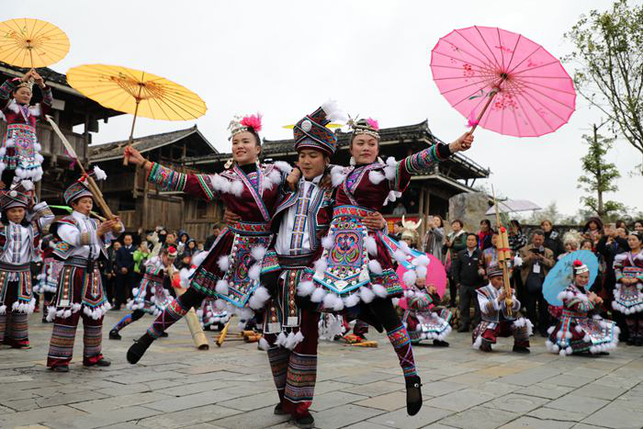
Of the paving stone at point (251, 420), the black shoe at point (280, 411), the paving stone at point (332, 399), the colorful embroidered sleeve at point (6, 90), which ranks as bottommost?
the paving stone at point (332, 399)

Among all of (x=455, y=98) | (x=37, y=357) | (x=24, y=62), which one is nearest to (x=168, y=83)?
(x=455, y=98)

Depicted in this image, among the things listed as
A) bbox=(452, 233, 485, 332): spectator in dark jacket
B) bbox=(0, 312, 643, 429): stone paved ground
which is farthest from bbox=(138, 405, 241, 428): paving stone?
bbox=(452, 233, 485, 332): spectator in dark jacket

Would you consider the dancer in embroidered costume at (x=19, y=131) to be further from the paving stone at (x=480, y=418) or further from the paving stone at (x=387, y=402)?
the paving stone at (x=480, y=418)

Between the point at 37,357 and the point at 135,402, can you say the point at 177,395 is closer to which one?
the point at 135,402

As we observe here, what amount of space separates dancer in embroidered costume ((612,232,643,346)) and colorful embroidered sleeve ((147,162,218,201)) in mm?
7173

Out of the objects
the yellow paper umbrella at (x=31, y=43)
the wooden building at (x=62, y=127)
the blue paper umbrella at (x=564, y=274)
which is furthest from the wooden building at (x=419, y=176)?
the yellow paper umbrella at (x=31, y=43)

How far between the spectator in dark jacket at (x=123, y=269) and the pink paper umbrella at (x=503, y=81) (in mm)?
11204

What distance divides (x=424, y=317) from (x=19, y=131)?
658cm

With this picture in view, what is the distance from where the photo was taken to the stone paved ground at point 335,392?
3.32m

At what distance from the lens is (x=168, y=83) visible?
4.25m

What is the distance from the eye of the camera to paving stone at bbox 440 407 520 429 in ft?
10.7

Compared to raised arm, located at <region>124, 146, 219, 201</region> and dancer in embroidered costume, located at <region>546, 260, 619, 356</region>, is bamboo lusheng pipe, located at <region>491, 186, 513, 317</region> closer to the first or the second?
dancer in embroidered costume, located at <region>546, 260, 619, 356</region>

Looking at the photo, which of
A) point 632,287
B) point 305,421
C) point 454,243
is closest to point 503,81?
point 305,421

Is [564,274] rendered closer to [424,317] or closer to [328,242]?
[424,317]
